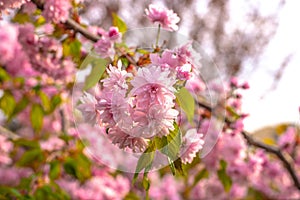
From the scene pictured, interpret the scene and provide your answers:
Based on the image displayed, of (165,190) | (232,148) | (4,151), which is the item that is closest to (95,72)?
(232,148)

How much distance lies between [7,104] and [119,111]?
178cm

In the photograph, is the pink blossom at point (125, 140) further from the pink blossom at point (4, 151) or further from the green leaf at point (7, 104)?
the pink blossom at point (4, 151)

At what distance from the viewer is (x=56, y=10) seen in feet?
5.68

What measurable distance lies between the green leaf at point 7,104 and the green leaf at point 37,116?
11 cm

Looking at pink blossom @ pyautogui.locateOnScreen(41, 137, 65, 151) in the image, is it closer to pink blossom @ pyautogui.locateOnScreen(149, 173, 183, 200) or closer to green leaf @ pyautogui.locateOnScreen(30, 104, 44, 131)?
green leaf @ pyautogui.locateOnScreen(30, 104, 44, 131)

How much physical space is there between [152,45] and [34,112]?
4.60 ft

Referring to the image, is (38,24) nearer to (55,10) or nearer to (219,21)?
(55,10)

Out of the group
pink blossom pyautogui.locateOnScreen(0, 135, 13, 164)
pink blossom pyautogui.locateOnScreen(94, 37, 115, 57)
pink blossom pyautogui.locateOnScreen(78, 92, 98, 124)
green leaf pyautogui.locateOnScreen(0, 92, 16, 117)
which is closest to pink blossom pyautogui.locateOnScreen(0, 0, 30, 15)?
pink blossom pyautogui.locateOnScreen(94, 37, 115, 57)

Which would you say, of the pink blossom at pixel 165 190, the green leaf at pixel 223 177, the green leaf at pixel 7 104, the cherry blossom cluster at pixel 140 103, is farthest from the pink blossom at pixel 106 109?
the pink blossom at pixel 165 190

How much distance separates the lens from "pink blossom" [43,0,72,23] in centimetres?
172

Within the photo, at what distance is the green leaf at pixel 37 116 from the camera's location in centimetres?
260

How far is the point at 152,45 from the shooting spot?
140 cm

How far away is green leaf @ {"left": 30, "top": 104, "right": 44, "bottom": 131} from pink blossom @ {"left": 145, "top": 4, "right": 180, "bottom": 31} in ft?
4.53

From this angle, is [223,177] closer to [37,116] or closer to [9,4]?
[37,116]
